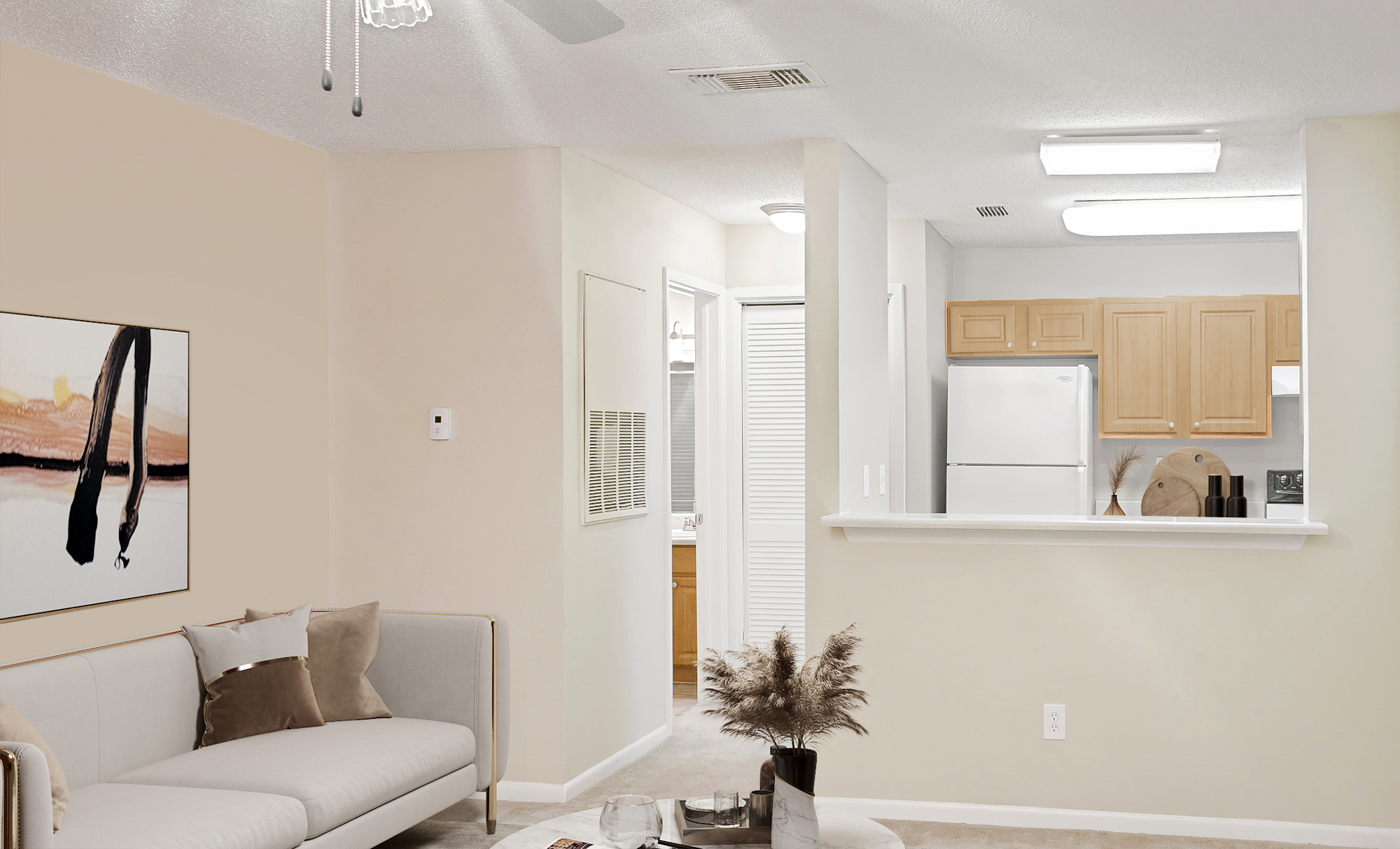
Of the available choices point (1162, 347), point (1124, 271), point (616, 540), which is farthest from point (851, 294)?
point (1124, 271)

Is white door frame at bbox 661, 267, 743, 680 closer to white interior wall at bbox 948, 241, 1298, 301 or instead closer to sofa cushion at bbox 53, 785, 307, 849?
white interior wall at bbox 948, 241, 1298, 301

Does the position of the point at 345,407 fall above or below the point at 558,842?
above

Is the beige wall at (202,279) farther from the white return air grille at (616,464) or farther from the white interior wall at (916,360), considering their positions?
the white interior wall at (916,360)

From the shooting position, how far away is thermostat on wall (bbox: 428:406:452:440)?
14.2 feet

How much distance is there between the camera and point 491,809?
3816 mm

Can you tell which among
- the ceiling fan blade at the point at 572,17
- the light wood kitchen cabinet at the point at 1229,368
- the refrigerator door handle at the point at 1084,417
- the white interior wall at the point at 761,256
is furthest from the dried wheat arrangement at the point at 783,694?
the light wood kitchen cabinet at the point at 1229,368

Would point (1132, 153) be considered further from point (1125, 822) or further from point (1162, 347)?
point (1125, 822)

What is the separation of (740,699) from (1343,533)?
2359 mm

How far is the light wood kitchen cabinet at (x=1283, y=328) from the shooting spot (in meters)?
5.73

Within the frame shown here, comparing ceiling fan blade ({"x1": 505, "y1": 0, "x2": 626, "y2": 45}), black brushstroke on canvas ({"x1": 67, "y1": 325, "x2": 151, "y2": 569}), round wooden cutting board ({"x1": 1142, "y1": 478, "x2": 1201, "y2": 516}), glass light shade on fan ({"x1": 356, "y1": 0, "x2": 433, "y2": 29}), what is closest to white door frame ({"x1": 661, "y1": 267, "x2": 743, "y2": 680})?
round wooden cutting board ({"x1": 1142, "y1": 478, "x2": 1201, "y2": 516})

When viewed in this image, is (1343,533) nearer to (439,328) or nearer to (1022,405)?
(1022,405)

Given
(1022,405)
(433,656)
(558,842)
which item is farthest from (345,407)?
(1022,405)

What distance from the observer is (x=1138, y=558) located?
12.5ft

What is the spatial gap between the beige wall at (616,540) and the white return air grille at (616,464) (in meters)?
0.07
